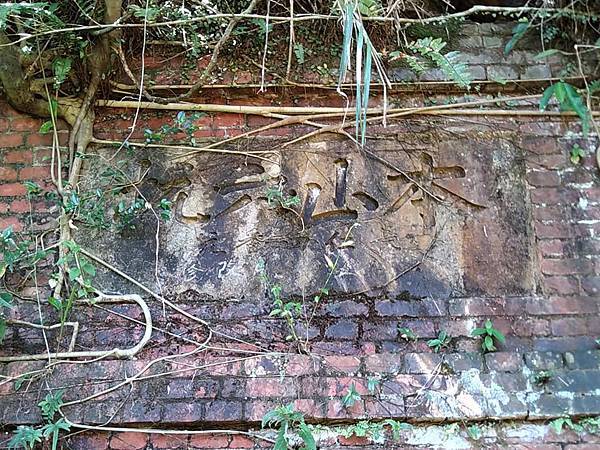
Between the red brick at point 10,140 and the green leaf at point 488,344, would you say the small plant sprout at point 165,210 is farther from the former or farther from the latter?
the green leaf at point 488,344

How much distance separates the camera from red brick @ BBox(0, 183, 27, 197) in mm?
2520

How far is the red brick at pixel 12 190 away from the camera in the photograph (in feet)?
8.27

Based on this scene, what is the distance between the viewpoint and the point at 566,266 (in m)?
2.43

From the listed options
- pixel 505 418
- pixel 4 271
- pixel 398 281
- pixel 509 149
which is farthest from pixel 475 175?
pixel 4 271

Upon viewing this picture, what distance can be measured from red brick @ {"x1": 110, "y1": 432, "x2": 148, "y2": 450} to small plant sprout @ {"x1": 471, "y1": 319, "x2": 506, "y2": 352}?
1.25 meters

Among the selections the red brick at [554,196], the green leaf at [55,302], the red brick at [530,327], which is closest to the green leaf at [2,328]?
the green leaf at [55,302]

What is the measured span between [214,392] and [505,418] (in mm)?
1027

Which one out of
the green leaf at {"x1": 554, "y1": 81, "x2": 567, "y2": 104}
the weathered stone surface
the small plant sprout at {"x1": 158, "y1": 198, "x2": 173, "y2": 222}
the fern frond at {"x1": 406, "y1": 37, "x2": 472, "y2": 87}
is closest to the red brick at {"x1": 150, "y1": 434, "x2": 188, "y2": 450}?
the weathered stone surface

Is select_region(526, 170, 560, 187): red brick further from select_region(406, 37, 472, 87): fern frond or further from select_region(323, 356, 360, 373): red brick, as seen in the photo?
select_region(323, 356, 360, 373): red brick

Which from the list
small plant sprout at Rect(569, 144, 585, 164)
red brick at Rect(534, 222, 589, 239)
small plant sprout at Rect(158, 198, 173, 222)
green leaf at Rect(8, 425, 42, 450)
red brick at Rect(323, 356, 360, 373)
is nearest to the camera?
green leaf at Rect(8, 425, 42, 450)

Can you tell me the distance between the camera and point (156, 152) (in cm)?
258

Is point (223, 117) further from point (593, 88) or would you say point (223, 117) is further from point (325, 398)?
point (593, 88)

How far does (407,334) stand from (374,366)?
175 mm

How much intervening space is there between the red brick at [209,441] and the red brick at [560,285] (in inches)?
52.4
